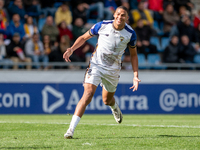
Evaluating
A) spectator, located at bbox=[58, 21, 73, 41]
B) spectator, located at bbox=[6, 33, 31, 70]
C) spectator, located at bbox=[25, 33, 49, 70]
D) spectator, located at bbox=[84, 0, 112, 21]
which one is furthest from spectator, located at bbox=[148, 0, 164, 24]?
spectator, located at bbox=[6, 33, 31, 70]

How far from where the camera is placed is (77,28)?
54.1 feet

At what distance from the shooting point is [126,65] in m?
15.5

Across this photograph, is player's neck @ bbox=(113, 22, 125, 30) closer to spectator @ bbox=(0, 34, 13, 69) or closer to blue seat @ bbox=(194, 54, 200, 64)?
spectator @ bbox=(0, 34, 13, 69)

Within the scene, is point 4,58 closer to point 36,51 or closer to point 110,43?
point 36,51

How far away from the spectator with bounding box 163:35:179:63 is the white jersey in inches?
375

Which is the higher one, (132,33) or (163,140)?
(132,33)

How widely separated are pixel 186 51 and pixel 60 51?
564 cm

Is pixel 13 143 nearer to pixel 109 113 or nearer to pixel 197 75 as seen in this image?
pixel 109 113

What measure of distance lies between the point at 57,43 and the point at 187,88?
18.6ft

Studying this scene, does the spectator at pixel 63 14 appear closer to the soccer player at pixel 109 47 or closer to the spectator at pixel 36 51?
the spectator at pixel 36 51

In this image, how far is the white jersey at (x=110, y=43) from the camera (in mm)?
6957

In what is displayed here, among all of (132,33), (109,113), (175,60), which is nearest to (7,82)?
(109,113)

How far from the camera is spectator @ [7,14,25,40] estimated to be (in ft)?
50.7

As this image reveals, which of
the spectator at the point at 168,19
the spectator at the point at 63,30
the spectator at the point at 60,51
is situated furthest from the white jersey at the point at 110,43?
the spectator at the point at 168,19
